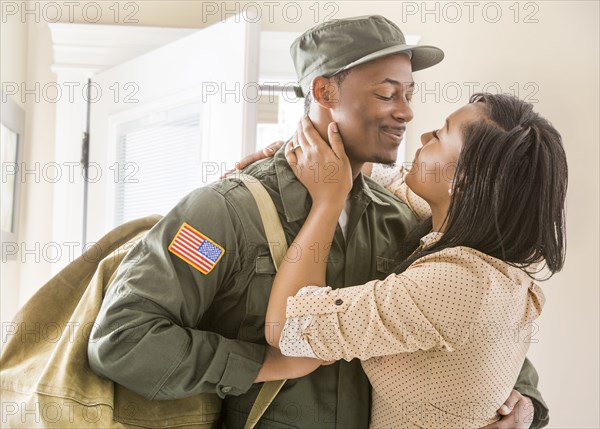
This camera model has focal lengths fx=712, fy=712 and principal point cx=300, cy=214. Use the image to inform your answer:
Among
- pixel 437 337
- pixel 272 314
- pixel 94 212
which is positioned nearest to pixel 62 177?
pixel 94 212

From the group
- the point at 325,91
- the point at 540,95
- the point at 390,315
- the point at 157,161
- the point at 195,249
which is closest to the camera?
the point at 390,315

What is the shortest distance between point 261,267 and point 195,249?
14 cm

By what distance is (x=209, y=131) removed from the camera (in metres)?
2.09

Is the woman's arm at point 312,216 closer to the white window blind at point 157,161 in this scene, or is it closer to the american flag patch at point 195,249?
the american flag patch at point 195,249

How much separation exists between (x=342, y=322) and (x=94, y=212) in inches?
61.0

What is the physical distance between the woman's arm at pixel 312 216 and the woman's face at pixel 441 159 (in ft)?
0.52

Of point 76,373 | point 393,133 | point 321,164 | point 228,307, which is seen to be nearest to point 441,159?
point 393,133

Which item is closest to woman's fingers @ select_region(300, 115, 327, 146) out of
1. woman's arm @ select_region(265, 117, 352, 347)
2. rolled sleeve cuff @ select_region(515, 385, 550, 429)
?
woman's arm @ select_region(265, 117, 352, 347)

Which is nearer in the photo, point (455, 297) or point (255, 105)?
point (455, 297)

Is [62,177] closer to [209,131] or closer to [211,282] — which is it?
[209,131]

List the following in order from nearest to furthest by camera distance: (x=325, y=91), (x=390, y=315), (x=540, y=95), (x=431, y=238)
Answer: (x=390, y=315) → (x=431, y=238) → (x=325, y=91) → (x=540, y=95)

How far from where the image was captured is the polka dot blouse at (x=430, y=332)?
1.20 m

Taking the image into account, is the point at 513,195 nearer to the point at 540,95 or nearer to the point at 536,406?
the point at 536,406

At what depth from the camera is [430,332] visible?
3.95 ft
